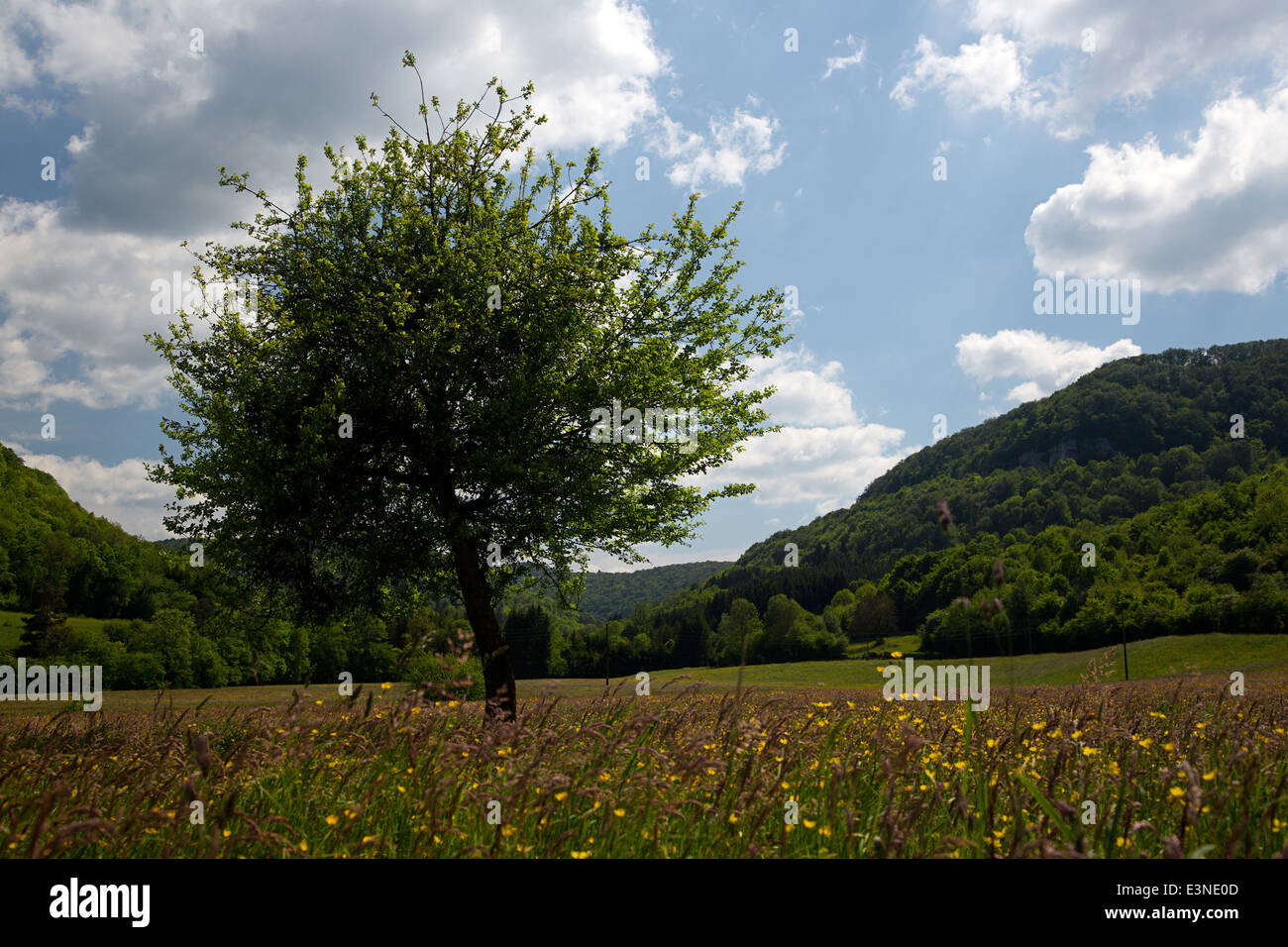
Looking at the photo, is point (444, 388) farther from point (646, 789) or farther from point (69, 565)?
point (69, 565)

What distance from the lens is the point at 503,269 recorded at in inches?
553

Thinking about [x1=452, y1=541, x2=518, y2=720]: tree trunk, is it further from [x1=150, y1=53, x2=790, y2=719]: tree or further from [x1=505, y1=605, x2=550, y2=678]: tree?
[x1=505, y1=605, x2=550, y2=678]: tree

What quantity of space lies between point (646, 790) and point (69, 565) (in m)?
176

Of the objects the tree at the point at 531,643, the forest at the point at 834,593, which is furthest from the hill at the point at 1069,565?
the tree at the point at 531,643

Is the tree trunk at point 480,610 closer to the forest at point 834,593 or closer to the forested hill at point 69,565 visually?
the forest at point 834,593

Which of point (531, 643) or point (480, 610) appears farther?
point (531, 643)

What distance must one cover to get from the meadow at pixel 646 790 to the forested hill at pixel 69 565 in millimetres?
147667

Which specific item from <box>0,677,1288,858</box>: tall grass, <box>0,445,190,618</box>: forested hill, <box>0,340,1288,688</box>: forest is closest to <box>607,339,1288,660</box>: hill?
<box>0,340,1288,688</box>: forest

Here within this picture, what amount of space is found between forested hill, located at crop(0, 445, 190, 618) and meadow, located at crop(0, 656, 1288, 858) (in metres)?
148

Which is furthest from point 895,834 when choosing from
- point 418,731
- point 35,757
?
point 35,757

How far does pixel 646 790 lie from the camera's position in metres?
4.31

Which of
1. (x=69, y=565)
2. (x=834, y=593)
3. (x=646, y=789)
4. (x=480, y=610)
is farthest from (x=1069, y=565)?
(x=69, y=565)

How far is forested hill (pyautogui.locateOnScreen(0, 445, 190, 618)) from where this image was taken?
13562 centimetres
